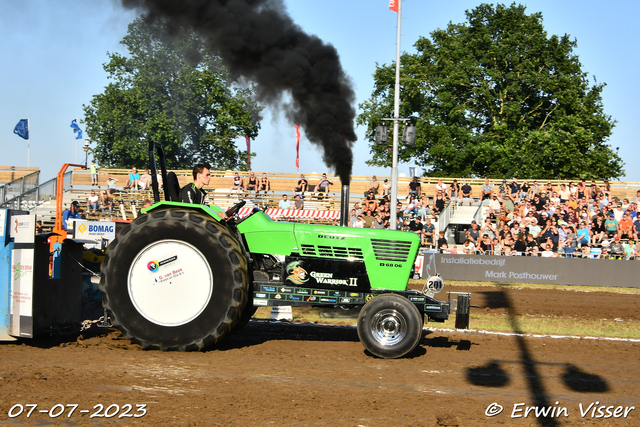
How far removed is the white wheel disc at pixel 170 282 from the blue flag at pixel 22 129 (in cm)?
2534

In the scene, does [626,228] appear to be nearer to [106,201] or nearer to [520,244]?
[520,244]

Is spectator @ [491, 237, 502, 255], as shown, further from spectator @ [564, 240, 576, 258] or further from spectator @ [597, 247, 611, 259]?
spectator @ [597, 247, 611, 259]

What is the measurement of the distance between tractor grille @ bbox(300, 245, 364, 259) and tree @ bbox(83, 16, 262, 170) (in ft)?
77.6

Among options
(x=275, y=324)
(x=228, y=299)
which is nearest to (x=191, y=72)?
(x=275, y=324)

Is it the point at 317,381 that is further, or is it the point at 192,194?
the point at 192,194

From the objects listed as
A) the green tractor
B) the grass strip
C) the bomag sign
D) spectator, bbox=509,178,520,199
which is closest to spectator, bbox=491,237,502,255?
spectator, bbox=509,178,520,199

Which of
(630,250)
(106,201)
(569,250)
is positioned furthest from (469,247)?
(106,201)

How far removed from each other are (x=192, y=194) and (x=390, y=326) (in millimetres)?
2561

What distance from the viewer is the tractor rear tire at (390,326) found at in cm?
609

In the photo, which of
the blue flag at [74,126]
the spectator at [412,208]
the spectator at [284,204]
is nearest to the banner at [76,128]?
the blue flag at [74,126]

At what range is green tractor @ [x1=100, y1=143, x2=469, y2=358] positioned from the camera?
19.6ft

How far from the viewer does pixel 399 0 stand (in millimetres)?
19844

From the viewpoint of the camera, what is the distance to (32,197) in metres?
21.0

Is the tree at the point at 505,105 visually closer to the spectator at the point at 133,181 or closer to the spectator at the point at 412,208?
the spectator at the point at 412,208
